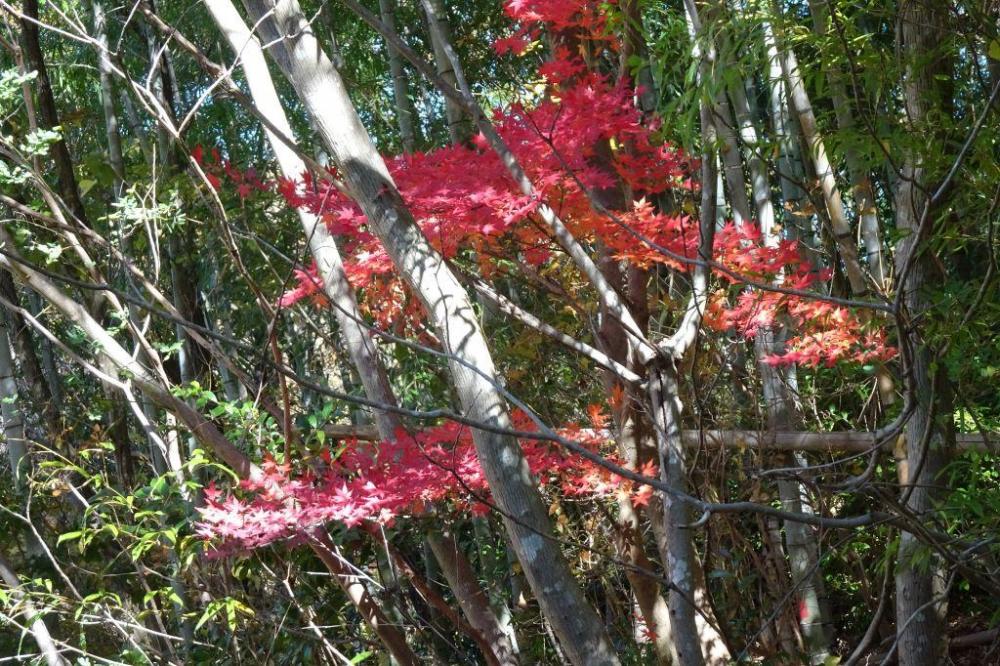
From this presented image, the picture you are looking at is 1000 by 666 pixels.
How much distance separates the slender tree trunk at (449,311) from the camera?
237 centimetres

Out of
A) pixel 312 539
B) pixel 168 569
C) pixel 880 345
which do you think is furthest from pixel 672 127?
pixel 168 569

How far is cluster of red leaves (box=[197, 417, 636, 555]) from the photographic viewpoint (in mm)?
2617

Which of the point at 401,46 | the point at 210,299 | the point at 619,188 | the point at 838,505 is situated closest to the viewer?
the point at 401,46

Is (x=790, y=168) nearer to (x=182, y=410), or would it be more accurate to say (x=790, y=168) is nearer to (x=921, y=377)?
(x=921, y=377)

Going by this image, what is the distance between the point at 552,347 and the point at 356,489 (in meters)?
2.21

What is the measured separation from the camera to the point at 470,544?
17.3 feet

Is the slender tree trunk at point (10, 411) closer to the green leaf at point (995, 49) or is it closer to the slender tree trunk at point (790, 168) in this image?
the slender tree trunk at point (790, 168)

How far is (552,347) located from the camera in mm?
4750

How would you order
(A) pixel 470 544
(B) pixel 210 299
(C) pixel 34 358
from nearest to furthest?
1. (C) pixel 34 358
2. (A) pixel 470 544
3. (B) pixel 210 299

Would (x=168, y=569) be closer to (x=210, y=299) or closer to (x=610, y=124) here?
(x=210, y=299)

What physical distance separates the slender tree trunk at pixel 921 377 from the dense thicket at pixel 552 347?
1cm

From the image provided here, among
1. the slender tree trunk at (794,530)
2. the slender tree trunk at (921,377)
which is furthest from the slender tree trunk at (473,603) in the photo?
the slender tree trunk at (794,530)

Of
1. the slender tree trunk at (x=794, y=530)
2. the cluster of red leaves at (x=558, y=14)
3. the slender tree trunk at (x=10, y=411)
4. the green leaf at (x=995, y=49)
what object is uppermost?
the cluster of red leaves at (x=558, y=14)

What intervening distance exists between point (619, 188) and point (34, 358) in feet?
9.42
